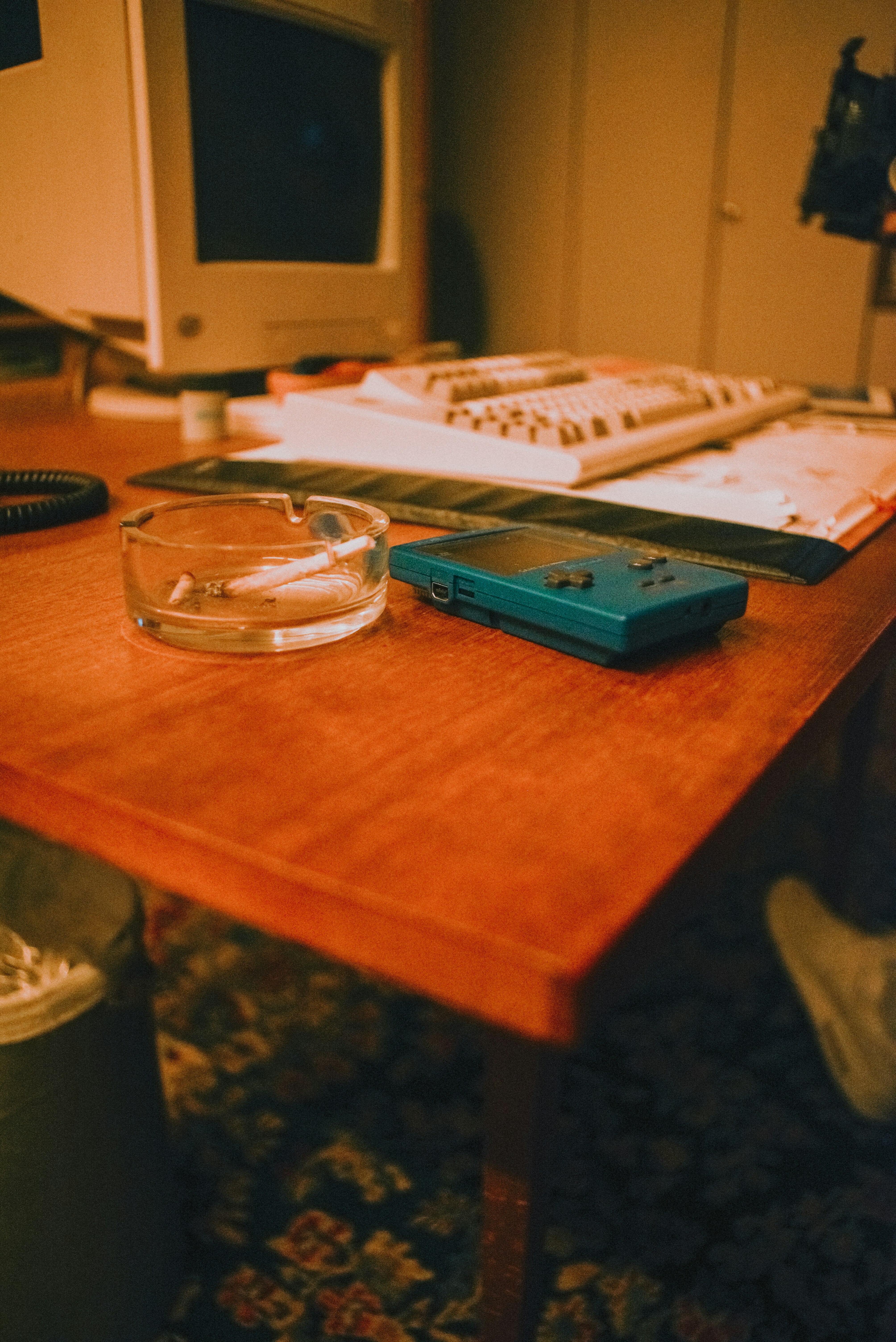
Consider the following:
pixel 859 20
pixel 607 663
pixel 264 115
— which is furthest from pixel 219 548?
pixel 859 20

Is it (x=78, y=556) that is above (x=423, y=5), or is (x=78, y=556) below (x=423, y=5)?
below

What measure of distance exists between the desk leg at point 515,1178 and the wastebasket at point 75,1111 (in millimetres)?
380

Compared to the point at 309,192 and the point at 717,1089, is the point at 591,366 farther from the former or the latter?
the point at 717,1089

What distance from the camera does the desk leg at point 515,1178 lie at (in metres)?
0.43

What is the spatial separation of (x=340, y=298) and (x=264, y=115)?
241 millimetres

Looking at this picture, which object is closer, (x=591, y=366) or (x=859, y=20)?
(x=591, y=366)

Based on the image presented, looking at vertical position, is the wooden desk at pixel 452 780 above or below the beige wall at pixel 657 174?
below

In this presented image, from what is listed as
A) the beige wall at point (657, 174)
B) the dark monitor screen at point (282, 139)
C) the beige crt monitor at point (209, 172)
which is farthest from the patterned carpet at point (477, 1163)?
the beige wall at point (657, 174)

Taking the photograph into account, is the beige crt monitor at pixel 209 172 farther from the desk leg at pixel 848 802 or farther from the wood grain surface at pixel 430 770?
the desk leg at pixel 848 802

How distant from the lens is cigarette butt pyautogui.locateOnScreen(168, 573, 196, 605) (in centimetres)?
53

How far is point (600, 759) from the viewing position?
15.7 inches

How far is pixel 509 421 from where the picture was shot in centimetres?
85

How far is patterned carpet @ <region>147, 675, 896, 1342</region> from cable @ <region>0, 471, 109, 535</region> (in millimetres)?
619

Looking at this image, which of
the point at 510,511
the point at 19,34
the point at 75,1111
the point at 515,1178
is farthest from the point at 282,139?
the point at 515,1178
